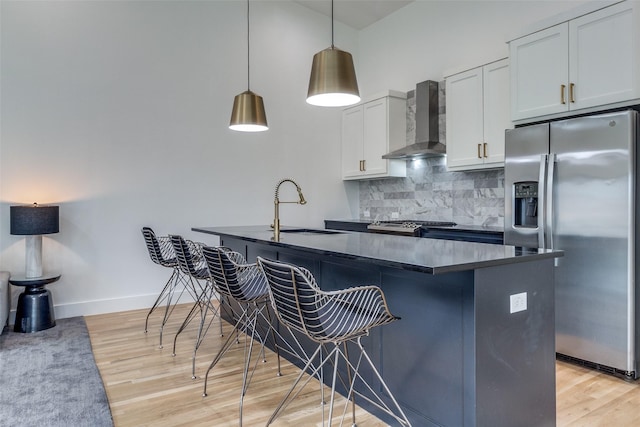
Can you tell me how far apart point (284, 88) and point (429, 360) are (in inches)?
175

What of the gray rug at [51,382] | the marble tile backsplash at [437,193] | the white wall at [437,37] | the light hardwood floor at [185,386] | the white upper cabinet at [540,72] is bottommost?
the light hardwood floor at [185,386]

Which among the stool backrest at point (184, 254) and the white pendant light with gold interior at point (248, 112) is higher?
the white pendant light with gold interior at point (248, 112)

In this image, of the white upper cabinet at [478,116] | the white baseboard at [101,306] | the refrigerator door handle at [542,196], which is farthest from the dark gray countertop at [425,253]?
the white baseboard at [101,306]

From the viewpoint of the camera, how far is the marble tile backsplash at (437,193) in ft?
14.6

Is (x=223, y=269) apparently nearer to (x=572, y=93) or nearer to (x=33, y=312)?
(x=33, y=312)

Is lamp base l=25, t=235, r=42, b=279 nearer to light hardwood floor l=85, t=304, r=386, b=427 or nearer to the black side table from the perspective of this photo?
the black side table

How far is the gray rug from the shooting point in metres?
2.30

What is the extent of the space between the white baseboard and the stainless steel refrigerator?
12.7ft

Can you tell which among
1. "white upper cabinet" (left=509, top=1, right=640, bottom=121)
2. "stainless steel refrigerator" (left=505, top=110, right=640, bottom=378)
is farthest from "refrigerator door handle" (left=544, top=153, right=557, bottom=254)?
"white upper cabinet" (left=509, top=1, right=640, bottom=121)

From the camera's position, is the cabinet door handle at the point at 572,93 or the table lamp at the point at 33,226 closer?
the cabinet door handle at the point at 572,93

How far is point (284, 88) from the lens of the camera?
5691mm

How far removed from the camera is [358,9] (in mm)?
5680

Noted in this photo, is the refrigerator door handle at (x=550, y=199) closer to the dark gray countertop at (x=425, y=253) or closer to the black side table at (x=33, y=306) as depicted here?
the dark gray countertop at (x=425, y=253)

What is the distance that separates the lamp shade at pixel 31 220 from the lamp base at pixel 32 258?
0.20 meters
